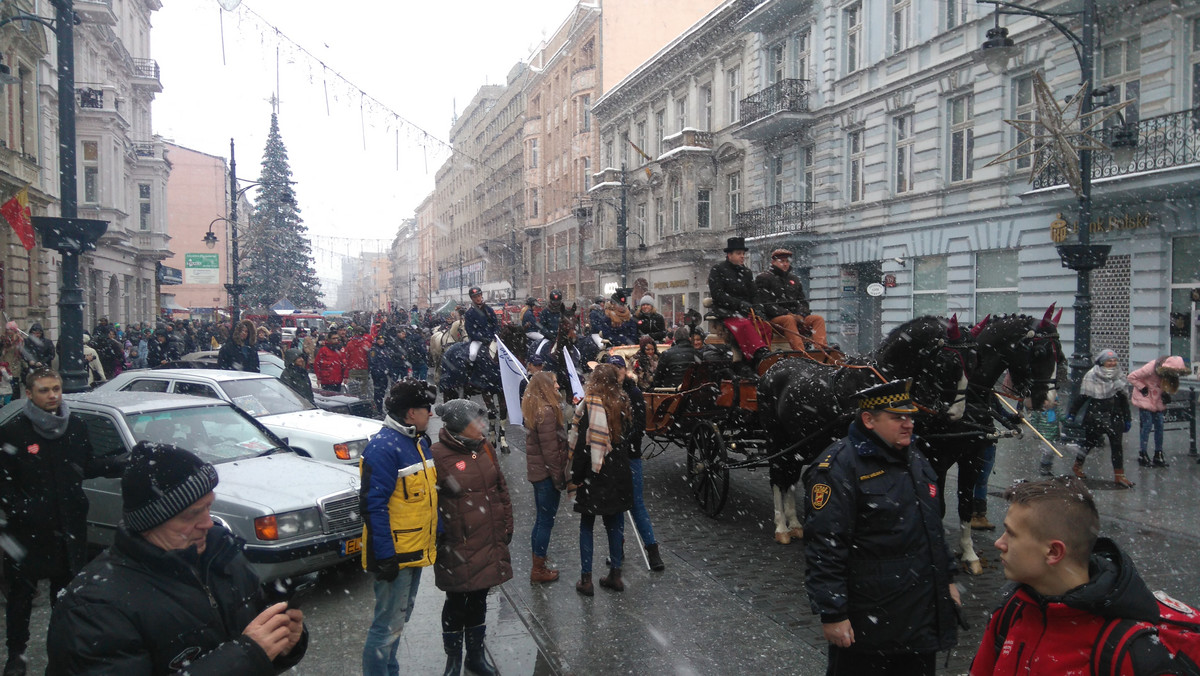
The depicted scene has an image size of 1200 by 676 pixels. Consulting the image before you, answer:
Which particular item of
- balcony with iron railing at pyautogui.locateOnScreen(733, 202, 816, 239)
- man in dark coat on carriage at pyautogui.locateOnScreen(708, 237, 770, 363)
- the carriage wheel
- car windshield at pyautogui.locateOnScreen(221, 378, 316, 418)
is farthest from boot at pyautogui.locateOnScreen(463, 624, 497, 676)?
balcony with iron railing at pyautogui.locateOnScreen(733, 202, 816, 239)

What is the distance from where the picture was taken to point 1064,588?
6.76ft

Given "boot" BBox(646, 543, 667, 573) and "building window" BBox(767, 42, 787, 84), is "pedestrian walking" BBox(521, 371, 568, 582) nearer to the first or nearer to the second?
"boot" BBox(646, 543, 667, 573)

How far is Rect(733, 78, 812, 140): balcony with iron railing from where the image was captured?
84.9ft

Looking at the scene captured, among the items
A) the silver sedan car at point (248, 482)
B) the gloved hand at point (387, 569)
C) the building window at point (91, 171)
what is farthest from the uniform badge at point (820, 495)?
the building window at point (91, 171)

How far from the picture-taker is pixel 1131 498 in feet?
29.4

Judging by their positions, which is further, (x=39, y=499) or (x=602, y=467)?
(x=602, y=467)

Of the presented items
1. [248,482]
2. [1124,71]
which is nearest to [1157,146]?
[1124,71]

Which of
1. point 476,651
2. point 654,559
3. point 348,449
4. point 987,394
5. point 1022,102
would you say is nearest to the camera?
point 476,651

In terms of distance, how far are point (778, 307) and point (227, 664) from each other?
7091 mm

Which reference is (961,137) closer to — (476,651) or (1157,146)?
(1157,146)

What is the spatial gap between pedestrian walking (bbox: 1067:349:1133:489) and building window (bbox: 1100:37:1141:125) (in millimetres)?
8899

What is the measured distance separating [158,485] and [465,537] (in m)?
2.39

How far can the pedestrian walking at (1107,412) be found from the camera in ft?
31.6

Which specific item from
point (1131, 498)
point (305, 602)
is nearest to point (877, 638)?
point (305, 602)
